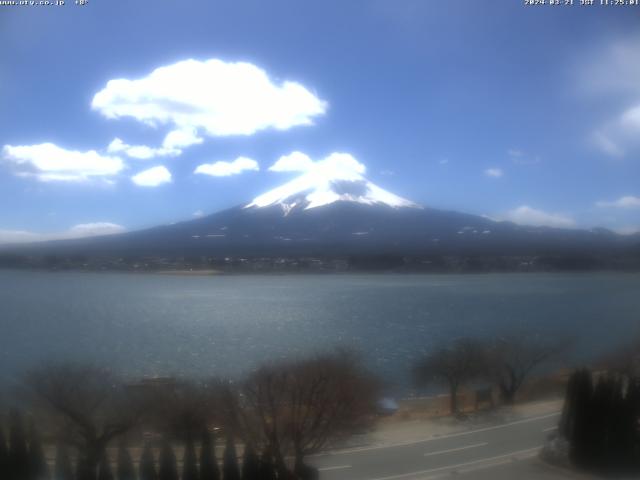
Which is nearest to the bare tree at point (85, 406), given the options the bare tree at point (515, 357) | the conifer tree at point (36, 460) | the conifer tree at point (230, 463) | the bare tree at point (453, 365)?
the conifer tree at point (36, 460)

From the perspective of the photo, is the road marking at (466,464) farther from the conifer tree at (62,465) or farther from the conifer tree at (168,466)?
the conifer tree at (62,465)

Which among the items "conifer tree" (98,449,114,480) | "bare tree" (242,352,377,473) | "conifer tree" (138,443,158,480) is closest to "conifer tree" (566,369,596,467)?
"bare tree" (242,352,377,473)

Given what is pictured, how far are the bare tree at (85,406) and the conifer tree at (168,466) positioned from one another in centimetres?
24

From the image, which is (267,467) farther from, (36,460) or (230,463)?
(36,460)

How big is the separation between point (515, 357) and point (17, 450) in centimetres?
276

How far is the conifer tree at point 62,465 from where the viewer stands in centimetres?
231

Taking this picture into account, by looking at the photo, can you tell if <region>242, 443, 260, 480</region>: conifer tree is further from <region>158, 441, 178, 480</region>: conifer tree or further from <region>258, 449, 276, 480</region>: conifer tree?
<region>158, 441, 178, 480</region>: conifer tree

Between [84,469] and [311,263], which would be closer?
[84,469]

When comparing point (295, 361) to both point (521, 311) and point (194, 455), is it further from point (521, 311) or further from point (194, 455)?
point (521, 311)

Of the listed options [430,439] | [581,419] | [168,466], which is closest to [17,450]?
[168,466]

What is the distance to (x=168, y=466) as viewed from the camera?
2.29m

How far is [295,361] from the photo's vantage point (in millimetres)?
2609

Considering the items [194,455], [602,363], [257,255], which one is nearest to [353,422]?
[194,455]

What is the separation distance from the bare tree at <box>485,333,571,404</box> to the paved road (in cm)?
22
